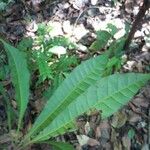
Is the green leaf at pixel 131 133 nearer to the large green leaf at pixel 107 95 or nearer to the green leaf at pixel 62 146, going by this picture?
the green leaf at pixel 62 146

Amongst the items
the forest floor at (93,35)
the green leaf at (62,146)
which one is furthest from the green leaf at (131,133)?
the green leaf at (62,146)

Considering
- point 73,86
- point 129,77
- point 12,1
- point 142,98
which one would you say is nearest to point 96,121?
point 142,98

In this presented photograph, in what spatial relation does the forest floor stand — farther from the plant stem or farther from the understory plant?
the understory plant

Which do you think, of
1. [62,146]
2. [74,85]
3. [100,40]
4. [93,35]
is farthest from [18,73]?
[93,35]

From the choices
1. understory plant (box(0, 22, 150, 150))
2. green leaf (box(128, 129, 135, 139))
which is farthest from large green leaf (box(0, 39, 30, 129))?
green leaf (box(128, 129, 135, 139))

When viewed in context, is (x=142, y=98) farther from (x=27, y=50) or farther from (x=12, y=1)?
(x=12, y=1)

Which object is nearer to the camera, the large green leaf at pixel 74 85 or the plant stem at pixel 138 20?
the large green leaf at pixel 74 85
